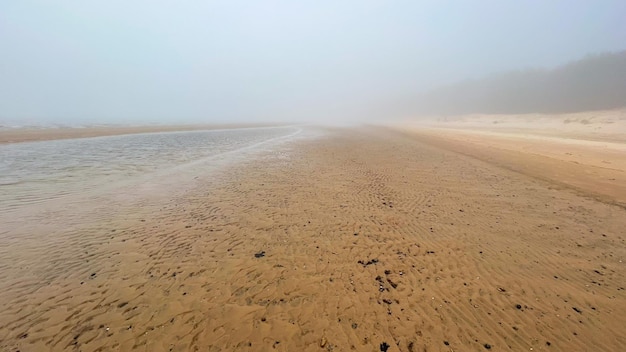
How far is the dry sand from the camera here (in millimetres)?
3600

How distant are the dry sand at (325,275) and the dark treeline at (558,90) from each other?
58710mm

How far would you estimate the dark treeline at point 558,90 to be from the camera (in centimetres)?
5138

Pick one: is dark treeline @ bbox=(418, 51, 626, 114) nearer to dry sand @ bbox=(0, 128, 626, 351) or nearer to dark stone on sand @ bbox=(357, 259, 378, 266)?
dry sand @ bbox=(0, 128, 626, 351)

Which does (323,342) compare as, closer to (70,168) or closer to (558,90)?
(70,168)

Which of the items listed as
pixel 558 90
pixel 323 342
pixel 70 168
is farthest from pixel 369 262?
pixel 558 90

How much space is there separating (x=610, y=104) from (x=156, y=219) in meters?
73.6

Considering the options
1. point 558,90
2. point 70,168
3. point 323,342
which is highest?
point 558,90

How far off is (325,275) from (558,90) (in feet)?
313

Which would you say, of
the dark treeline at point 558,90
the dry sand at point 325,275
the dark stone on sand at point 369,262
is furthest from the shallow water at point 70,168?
the dark treeline at point 558,90

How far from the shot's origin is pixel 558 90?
65.6 metres

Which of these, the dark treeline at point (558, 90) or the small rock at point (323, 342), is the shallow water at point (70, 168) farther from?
the dark treeline at point (558, 90)

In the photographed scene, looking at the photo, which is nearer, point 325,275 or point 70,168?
point 325,275

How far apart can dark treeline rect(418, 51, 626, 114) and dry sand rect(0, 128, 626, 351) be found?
58.7 m

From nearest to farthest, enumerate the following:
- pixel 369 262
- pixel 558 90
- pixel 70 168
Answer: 1. pixel 369 262
2. pixel 70 168
3. pixel 558 90
